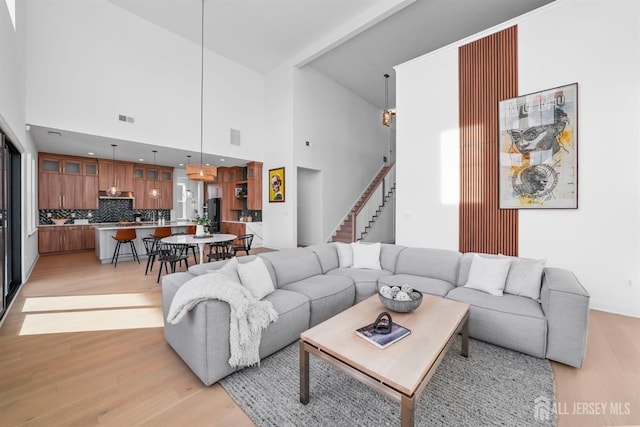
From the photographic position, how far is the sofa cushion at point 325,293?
272 centimetres

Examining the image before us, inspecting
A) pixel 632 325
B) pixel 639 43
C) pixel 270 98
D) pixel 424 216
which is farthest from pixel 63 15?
pixel 632 325

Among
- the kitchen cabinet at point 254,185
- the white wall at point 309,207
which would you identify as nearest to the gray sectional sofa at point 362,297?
the white wall at point 309,207

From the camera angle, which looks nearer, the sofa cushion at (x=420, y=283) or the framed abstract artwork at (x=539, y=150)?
the sofa cushion at (x=420, y=283)

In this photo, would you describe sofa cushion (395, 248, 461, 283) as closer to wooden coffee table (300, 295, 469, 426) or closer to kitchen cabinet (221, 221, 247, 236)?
wooden coffee table (300, 295, 469, 426)

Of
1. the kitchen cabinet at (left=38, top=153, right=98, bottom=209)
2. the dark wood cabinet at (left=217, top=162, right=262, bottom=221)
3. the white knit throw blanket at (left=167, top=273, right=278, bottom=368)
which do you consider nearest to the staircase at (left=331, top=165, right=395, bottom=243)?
the dark wood cabinet at (left=217, top=162, right=262, bottom=221)

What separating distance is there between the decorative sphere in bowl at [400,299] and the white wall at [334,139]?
5774 millimetres

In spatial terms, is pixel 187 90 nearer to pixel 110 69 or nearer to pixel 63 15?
pixel 110 69

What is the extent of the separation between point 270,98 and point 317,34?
2399 mm

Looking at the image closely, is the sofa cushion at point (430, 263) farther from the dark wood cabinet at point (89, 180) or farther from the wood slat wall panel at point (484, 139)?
the dark wood cabinet at point (89, 180)

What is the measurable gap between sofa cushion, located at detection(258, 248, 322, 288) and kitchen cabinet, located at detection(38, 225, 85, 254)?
24.8 ft

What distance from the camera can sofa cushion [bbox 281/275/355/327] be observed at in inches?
107

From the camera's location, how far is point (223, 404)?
70.1 inches

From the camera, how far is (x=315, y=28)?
6.16m

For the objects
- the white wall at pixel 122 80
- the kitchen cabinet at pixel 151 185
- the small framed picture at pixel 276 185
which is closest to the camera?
the white wall at pixel 122 80
